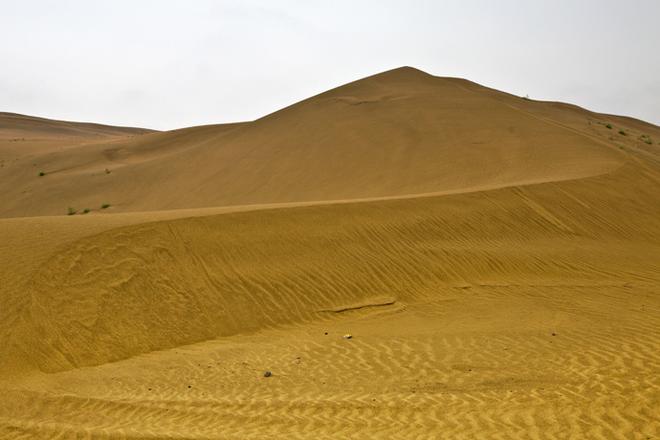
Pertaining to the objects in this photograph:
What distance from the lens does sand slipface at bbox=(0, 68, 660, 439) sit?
6164mm

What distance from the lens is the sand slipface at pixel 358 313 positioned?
20.2ft

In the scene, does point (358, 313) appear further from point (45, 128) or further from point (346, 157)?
point (45, 128)

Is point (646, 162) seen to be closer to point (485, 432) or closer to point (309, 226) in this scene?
point (309, 226)

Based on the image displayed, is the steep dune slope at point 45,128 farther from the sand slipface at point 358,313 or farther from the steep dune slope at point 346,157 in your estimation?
the sand slipface at point 358,313

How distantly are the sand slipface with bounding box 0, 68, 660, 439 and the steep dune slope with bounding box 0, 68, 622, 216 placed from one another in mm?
461

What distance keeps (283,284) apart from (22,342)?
4.18m

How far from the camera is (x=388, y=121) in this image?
28812mm

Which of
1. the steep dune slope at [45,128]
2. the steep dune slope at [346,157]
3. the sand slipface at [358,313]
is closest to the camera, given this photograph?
the sand slipface at [358,313]

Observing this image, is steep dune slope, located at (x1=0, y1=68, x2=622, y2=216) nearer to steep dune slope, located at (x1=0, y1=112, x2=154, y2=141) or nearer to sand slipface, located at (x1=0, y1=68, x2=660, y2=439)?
sand slipface, located at (x1=0, y1=68, x2=660, y2=439)

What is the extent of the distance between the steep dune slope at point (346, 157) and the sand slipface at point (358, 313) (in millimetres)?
461

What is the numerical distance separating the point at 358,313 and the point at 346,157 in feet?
51.4

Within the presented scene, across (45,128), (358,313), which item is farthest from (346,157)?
(45,128)

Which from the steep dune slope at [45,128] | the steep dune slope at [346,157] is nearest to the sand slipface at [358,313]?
the steep dune slope at [346,157]

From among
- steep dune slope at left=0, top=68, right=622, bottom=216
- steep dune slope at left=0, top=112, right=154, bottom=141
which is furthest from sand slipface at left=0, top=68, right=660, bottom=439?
steep dune slope at left=0, top=112, right=154, bottom=141
